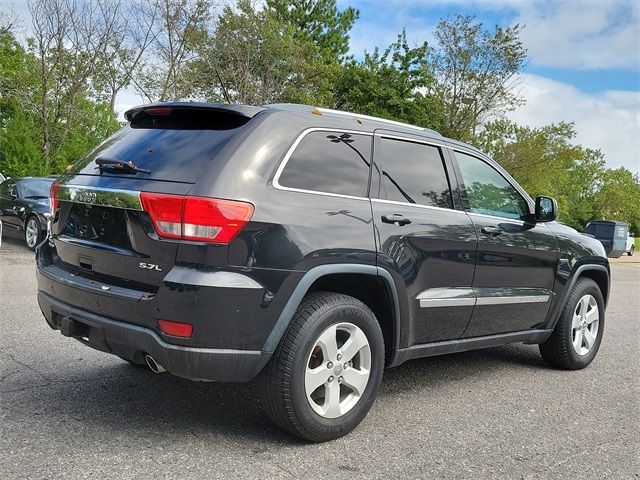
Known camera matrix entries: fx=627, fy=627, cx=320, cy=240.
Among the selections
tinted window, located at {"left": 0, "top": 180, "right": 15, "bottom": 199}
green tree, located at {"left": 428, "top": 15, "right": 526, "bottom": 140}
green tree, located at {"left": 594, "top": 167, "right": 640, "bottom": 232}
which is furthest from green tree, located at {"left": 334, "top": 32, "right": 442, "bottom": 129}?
green tree, located at {"left": 594, "top": 167, "right": 640, "bottom": 232}

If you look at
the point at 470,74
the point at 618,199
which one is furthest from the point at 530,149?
the point at 618,199

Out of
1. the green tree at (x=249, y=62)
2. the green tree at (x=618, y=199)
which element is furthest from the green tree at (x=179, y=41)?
the green tree at (x=618, y=199)

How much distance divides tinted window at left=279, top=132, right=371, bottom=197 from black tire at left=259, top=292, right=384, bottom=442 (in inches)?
24.2

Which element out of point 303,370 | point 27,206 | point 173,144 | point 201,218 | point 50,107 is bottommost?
point 303,370

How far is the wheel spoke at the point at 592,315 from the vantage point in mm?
5504

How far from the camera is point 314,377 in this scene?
130 inches

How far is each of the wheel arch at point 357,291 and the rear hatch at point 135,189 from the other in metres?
0.63

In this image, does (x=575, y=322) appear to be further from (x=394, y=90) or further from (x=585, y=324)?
(x=394, y=90)

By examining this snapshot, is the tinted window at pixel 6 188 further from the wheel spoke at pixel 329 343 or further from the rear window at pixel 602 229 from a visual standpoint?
the rear window at pixel 602 229

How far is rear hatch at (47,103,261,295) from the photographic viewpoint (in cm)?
312

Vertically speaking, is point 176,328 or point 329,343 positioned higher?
point 176,328

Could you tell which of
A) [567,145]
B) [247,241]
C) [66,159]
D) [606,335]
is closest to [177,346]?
[247,241]

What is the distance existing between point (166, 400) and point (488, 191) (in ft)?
8.89

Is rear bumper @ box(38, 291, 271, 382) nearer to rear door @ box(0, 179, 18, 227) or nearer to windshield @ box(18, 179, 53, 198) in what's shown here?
windshield @ box(18, 179, 53, 198)
